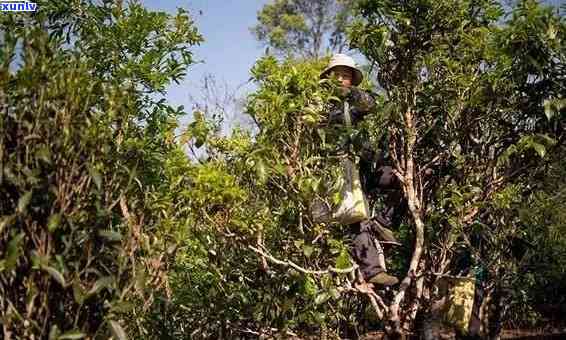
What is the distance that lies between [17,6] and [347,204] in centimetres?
201

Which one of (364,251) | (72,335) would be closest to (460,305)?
(364,251)

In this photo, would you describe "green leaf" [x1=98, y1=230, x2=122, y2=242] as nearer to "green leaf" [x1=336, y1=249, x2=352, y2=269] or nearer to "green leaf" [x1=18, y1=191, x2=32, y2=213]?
"green leaf" [x1=18, y1=191, x2=32, y2=213]

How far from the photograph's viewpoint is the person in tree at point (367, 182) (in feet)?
9.58

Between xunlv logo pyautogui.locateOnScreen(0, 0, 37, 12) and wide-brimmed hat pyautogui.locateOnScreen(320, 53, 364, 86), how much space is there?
155 cm

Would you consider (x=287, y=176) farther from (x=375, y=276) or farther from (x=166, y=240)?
(x=375, y=276)

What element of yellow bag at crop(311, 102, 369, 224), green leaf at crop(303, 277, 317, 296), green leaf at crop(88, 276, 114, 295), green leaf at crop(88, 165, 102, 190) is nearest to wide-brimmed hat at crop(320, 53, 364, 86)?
yellow bag at crop(311, 102, 369, 224)

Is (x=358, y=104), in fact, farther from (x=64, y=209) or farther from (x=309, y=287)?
(x=64, y=209)

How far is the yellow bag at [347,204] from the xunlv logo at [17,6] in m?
1.70

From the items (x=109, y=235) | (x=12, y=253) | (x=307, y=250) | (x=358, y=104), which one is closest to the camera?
(x=12, y=253)

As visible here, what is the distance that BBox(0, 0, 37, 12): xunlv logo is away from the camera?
260 centimetres

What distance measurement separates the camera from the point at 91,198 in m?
1.88

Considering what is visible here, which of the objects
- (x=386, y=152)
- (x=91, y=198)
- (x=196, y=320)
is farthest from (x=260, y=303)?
(x=91, y=198)

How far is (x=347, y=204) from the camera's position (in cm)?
286

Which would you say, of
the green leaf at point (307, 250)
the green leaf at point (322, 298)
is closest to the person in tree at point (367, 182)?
Answer: the green leaf at point (322, 298)
